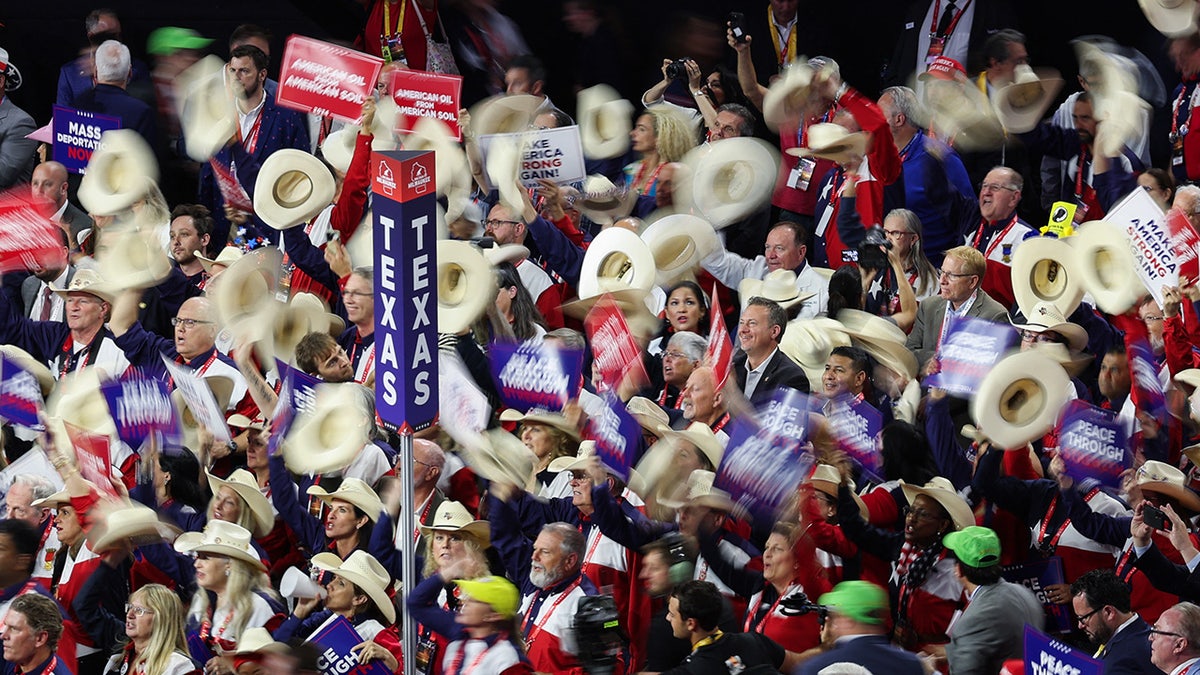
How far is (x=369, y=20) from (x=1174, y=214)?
6421 mm

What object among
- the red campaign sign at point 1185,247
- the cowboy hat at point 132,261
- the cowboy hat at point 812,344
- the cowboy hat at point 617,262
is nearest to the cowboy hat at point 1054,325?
the red campaign sign at point 1185,247

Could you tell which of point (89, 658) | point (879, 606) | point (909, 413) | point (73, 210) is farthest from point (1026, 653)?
point (73, 210)

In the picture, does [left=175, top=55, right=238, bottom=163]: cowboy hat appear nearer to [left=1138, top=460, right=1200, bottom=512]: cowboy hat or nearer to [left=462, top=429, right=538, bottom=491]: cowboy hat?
[left=462, top=429, right=538, bottom=491]: cowboy hat

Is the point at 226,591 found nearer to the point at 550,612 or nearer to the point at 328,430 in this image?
the point at 328,430

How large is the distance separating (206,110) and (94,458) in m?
3.88

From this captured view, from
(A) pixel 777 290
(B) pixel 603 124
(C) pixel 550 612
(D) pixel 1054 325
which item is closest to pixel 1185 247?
(D) pixel 1054 325

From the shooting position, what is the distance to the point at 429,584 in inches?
294

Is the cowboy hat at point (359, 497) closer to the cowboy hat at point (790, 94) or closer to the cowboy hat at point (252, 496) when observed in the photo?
the cowboy hat at point (252, 496)

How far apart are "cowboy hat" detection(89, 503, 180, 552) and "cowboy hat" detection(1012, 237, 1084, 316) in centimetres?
402

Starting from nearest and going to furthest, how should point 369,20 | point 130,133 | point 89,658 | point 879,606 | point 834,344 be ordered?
1. point 879,606
2. point 89,658
3. point 834,344
4. point 130,133
5. point 369,20

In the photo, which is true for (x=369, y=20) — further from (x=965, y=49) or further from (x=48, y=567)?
(x=48, y=567)

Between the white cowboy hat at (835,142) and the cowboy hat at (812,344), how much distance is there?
1.41 meters

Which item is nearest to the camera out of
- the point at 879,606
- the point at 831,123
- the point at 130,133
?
the point at 879,606

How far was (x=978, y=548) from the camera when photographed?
7.52 m
